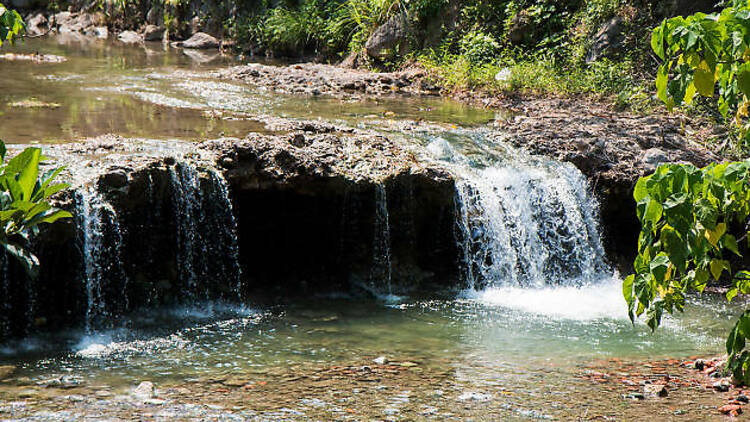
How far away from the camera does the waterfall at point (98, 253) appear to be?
273 inches

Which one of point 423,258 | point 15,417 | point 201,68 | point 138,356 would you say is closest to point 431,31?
point 201,68

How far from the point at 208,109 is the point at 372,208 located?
14.3 ft

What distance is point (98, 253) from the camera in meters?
7.12

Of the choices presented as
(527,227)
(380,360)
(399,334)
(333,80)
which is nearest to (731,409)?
(380,360)

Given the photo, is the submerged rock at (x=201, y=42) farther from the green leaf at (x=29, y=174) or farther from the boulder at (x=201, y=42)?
the green leaf at (x=29, y=174)

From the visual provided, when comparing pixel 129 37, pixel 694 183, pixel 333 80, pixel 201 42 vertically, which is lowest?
pixel 694 183

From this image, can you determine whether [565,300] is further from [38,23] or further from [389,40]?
[38,23]

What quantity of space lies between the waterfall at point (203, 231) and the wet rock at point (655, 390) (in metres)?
4.29

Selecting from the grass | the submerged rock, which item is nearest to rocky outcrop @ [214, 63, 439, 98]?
the grass

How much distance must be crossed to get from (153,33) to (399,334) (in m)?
20.6

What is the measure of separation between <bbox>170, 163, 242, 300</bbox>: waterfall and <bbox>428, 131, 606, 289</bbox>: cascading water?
2.65 metres

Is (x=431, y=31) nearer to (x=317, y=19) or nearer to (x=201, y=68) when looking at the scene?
(x=317, y=19)

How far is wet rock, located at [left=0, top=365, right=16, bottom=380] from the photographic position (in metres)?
5.58

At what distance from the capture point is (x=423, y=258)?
29.5 ft
